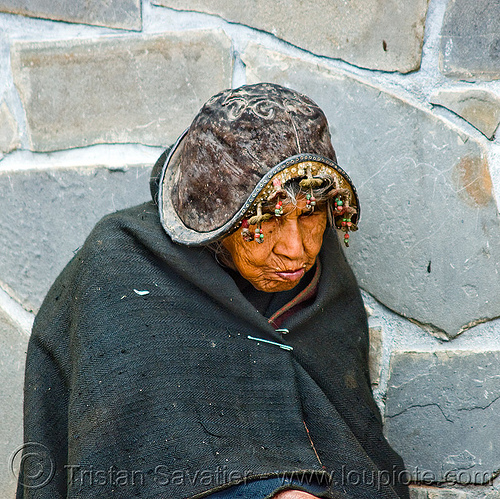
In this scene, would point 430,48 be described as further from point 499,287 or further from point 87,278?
point 87,278

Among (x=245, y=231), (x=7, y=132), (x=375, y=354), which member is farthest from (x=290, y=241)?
(x=7, y=132)

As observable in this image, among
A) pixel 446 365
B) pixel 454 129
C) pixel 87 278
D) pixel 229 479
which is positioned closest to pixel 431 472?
pixel 446 365

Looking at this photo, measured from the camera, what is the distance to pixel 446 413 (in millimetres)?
2186

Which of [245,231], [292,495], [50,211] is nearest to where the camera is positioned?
[292,495]

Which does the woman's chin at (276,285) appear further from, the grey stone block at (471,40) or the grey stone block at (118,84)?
the grey stone block at (471,40)

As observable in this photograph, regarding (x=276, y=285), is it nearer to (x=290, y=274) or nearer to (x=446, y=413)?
(x=290, y=274)

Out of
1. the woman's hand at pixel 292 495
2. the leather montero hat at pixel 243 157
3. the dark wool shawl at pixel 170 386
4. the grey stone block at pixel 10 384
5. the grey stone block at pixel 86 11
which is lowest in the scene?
the grey stone block at pixel 10 384

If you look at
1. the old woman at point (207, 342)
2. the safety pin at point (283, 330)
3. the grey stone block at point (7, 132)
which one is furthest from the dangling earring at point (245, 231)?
the grey stone block at point (7, 132)

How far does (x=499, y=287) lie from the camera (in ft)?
6.79

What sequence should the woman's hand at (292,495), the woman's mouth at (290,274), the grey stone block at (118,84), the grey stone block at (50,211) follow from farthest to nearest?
the grey stone block at (50,211) → the grey stone block at (118,84) → the woman's mouth at (290,274) → the woman's hand at (292,495)

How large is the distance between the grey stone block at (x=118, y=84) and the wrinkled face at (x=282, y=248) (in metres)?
0.66

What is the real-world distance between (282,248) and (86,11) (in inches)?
43.1

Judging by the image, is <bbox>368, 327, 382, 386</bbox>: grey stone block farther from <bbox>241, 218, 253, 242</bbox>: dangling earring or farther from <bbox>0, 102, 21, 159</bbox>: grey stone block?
<bbox>0, 102, 21, 159</bbox>: grey stone block

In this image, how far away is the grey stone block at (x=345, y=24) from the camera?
2.00m
